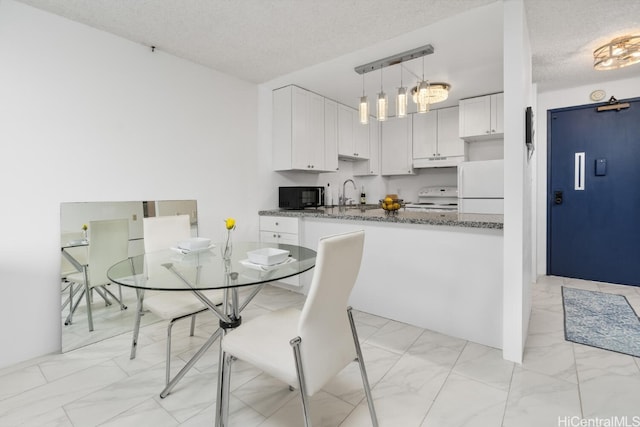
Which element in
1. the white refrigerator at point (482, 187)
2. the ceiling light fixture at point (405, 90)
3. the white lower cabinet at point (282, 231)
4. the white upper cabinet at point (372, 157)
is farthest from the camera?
the white upper cabinet at point (372, 157)

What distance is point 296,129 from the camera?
3.73m

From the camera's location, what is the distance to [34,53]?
2.16 m

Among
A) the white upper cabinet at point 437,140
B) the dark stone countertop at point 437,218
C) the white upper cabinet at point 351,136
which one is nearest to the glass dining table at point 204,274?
the dark stone countertop at point 437,218

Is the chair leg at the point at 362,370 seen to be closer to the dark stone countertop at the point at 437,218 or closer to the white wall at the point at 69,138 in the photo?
the dark stone countertop at the point at 437,218

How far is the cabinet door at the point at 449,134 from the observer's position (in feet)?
14.8

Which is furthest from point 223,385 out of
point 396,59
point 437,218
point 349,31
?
point 396,59

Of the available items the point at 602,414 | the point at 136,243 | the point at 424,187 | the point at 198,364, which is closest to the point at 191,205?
the point at 136,243

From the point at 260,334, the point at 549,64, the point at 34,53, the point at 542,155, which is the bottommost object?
the point at 260,334

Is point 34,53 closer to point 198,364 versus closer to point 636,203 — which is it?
point 198,364

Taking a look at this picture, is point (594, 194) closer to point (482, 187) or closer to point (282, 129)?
point (482, 187)

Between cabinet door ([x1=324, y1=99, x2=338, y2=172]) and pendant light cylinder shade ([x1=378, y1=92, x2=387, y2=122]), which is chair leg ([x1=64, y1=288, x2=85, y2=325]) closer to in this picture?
pendant light cylinder shade ([x1=378, y1=92, x2=387, y2=122])

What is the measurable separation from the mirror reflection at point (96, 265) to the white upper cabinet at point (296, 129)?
160 centimetres

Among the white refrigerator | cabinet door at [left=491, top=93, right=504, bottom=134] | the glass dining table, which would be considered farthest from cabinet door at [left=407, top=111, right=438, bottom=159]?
the glass dining table

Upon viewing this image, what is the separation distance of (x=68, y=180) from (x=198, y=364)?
168cm
